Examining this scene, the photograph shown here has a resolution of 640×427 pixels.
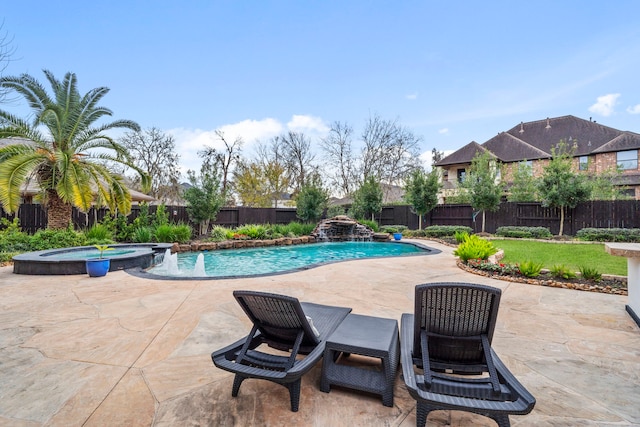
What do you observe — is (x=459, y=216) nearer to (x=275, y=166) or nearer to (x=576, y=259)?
(x=576, y=259)

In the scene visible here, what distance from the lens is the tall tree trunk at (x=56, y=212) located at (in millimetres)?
10305

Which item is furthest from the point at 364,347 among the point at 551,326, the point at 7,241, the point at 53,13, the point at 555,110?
the point at 555,110

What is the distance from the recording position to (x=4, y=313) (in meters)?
3.89

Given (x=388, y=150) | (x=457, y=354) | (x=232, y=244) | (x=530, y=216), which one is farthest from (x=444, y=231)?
(x=457, y=354)

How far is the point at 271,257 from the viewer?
10875 millimetres

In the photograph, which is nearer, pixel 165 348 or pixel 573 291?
pixel 165 348

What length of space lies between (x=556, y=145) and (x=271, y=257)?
86.8 ft

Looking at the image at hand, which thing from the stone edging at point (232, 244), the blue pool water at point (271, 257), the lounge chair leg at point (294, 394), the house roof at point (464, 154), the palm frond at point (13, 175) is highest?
the house roof at point (464, 154)

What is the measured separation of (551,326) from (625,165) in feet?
89.3

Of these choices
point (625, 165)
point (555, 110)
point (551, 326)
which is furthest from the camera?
point (555, 110)

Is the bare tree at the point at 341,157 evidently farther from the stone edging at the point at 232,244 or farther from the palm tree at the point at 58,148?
the palm tree at the point at 58,148

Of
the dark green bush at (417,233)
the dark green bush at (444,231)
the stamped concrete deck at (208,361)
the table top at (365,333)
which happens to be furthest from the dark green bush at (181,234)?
the dark green bush at (444,231)

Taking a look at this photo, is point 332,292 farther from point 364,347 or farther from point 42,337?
point 42,337

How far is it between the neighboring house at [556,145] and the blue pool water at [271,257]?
12356 millimetres
